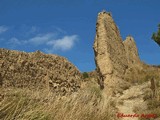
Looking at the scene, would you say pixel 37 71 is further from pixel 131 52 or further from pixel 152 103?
pixel 131 52

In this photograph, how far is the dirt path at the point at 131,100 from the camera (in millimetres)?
15059

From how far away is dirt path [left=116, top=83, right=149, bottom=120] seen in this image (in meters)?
15.1

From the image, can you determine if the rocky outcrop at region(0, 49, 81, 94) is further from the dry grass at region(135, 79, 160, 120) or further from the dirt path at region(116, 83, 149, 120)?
the dry grass at region(135, 79, 160, 120)

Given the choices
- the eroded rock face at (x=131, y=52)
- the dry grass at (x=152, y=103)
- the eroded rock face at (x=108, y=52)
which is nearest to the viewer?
the dry grass at (x=152, y=103)

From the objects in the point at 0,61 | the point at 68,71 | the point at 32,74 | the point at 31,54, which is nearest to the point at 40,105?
the point at 0,61

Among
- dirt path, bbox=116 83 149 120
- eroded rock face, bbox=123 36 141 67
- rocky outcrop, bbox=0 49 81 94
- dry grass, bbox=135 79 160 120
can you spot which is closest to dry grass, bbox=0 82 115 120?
rocky outcrop, bbox=0 49 81 94

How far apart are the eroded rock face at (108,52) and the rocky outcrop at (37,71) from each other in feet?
15.2

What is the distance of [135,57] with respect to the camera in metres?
22.9

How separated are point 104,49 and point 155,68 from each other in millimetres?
5962

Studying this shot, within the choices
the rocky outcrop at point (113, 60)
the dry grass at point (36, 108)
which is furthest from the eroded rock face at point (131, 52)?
the dry grass at point (36, 108)

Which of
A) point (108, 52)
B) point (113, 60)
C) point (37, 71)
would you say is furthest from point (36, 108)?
point (113, 60)

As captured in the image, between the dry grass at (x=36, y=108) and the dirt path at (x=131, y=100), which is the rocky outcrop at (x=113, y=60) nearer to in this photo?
the dirt path at (x=131, y=100)

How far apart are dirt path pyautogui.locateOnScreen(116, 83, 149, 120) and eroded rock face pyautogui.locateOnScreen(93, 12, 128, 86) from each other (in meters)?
1.03

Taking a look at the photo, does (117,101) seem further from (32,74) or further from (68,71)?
(32,74)
